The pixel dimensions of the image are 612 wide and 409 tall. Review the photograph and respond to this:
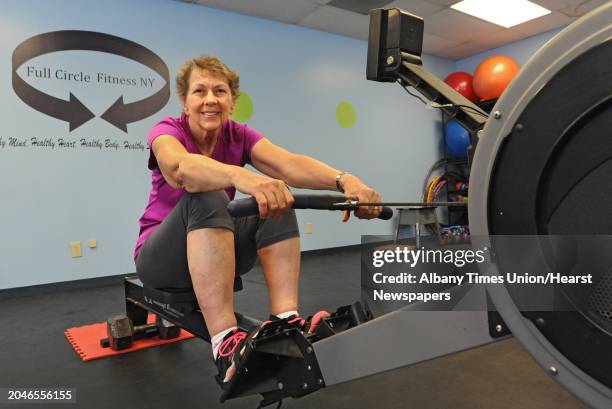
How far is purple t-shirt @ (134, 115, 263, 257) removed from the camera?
140 cm

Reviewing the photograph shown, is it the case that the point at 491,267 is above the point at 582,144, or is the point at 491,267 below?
below

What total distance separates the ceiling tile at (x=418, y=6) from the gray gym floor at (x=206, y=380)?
10.5 ft

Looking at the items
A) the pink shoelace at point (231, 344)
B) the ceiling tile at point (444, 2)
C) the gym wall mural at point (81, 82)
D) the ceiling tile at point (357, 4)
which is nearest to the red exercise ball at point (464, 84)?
the ceiling tile at point (444, 2)

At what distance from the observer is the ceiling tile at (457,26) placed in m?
4.31

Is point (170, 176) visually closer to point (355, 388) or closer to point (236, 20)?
point (355, 388)

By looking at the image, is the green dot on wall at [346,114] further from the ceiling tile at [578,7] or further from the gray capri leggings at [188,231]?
the gray capri leggings at [188,231]

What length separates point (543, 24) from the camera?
15.4ft

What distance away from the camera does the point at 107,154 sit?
3371 millimetres

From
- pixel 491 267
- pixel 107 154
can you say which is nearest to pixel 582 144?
pixel 491 267

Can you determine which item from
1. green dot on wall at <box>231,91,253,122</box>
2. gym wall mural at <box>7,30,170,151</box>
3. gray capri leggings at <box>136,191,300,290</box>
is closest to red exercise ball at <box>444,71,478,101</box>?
green dot on wall at <box>231,91,253,122</box>

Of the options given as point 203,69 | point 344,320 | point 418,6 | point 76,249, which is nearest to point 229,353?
point 344,320

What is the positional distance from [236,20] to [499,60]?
9.16 feet

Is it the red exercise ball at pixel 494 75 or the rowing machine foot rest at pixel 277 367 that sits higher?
the red exercise ball at pixel 494 75

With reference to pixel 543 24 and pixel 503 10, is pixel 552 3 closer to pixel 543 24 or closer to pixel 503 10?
pixel 503 10
